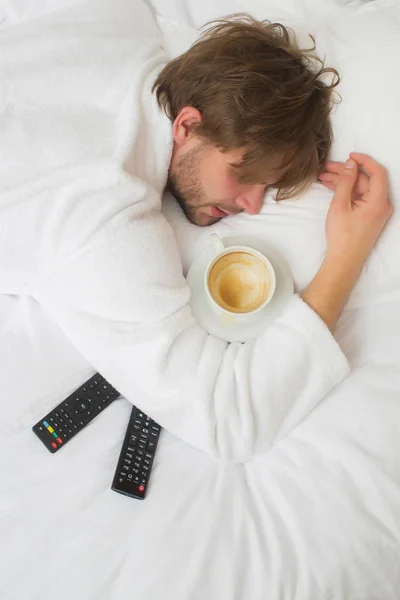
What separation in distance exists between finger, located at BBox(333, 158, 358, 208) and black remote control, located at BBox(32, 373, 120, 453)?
0.54 metres

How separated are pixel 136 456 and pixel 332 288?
444mm

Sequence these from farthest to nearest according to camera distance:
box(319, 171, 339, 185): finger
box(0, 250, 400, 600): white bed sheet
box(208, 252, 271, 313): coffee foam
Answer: box(319, 171, 339, 185): finger
box(208, 252, 271, 313): coffee foam
box(0, 250, 400, 600): white bed sheet

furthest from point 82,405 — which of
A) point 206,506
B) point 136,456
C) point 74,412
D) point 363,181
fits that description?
point 363,181

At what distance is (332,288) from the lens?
0.88 metres

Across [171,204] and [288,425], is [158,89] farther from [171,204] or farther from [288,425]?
[288,425]

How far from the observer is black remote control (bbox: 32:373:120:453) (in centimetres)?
86

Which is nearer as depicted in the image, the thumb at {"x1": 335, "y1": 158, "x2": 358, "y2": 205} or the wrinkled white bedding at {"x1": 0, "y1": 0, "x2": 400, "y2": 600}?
the wrinkled white bedding at {"x1": 0, "y1": 0, "x2": 400, "y2": 600}

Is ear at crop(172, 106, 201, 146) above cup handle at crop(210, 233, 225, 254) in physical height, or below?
above

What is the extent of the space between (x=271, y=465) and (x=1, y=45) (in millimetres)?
916

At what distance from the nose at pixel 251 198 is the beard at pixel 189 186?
70 mm

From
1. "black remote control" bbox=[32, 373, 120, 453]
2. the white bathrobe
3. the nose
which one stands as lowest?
"black remote control" bbox=[32, 373, 120, 453]

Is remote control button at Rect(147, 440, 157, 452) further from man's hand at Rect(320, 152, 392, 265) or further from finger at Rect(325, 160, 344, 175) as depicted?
finger at Rect(325, 160, 344, 175)

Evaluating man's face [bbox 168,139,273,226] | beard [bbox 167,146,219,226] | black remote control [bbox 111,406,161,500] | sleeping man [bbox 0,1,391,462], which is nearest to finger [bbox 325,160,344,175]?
sleeping man [bbox 0,1,391,462]

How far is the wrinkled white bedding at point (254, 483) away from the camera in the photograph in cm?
76
